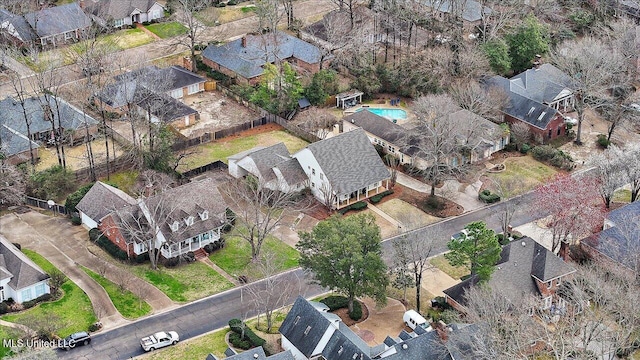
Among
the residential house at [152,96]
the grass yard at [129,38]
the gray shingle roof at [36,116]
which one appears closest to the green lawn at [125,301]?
the residential house at [152,96]

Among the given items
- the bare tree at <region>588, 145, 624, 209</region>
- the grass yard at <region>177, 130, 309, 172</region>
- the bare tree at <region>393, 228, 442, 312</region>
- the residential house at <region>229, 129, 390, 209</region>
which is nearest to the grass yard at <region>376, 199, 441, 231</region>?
Result: the residential house at <region>229, 129, 390, 209</region>

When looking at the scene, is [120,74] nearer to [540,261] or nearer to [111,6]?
[111,6]

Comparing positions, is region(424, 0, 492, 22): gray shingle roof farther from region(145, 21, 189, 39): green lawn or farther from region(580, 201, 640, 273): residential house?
region(580, 201, 640, 273): residential house

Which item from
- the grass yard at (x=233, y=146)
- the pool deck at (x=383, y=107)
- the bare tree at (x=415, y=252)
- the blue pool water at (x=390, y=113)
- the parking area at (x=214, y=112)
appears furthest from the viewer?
the blue pool water at (x=390, y=113)

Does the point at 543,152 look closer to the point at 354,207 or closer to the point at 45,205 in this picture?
the point at 354,207

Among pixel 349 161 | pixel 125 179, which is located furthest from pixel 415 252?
pixel 125 179

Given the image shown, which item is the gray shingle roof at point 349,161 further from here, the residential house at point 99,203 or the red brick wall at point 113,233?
the red brick wall at point 113,233

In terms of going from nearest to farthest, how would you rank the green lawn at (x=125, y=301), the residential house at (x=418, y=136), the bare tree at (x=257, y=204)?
the green lawn at (x=125, y=301)
the bare tree at (x=257, y=204)
the residential house at (x=418, y=136)

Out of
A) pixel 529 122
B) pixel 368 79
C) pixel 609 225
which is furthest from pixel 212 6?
pixel 609 225
